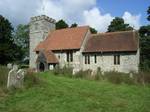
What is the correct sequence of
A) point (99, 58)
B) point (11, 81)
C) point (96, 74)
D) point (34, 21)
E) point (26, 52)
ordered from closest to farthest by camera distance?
point (11, 81) → point (96, 74) → point (99, 58) → point (34, 21) → point (26, 52)

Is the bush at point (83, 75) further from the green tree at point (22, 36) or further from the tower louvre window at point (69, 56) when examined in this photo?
the green tree at point (22, 36)

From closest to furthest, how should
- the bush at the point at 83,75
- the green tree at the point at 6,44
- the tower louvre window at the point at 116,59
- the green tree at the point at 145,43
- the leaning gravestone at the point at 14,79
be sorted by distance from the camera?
1. the leaning gravestone at the point at 14,79
2. the bush at the point at 83,75
3. the tower louvre window at the point at 116,59
4. the green tree at the point at 145,43
5. the green tree at the point at 6,44

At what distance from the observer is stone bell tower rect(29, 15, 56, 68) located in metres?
40.2

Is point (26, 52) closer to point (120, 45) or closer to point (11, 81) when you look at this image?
point (120, 45)

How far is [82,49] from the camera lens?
34469mm

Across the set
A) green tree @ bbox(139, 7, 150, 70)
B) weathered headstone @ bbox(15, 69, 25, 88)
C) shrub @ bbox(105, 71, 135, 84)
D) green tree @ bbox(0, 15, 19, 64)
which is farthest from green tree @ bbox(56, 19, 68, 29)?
weathered headstone @ bbox(15, 69, 25, 88)

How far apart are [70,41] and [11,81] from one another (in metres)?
24.9

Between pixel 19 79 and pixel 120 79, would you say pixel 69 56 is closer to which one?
pixel 120 79

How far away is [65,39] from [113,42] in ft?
28.0

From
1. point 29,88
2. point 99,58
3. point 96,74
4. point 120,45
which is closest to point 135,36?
point 120,45

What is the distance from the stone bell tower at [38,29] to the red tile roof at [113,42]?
9449mm

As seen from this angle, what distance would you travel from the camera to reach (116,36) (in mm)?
33500

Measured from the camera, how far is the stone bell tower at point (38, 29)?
40156 mm

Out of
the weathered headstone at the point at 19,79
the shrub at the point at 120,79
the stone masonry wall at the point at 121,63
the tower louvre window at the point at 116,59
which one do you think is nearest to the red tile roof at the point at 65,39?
the stone masonry wall at the point at 121,63
